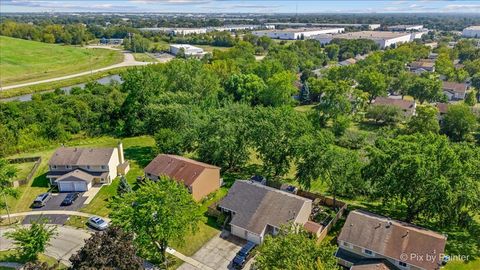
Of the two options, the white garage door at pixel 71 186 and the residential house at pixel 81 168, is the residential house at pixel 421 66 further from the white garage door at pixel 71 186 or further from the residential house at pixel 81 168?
the white garage door at pixel 71 186

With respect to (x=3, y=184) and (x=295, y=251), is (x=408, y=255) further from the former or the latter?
(x=3, y=184)

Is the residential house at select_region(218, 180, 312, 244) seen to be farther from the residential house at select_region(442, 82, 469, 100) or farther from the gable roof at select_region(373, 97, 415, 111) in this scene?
the residential house at select_region(442, 82, 469, 100)

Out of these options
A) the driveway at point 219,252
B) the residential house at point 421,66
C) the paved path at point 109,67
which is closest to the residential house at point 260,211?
the driveway at point 219,252

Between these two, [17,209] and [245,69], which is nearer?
[17,209]

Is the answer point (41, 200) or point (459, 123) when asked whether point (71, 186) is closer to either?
point (41, 200)

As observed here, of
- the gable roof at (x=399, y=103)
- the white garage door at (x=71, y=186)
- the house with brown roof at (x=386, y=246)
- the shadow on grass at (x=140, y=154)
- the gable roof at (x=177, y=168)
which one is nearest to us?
the house with brown roof at (x=386, y=246)

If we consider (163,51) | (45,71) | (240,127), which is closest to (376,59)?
(240,127)

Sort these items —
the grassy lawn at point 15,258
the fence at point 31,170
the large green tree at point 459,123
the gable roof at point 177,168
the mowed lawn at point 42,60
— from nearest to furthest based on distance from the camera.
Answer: the grassy lawn at point 15,258 → the gable roof at point 177,168 → the fence at point 31,170 → the large green tree at point 459,123 → the mowed lawn at point 42,60
